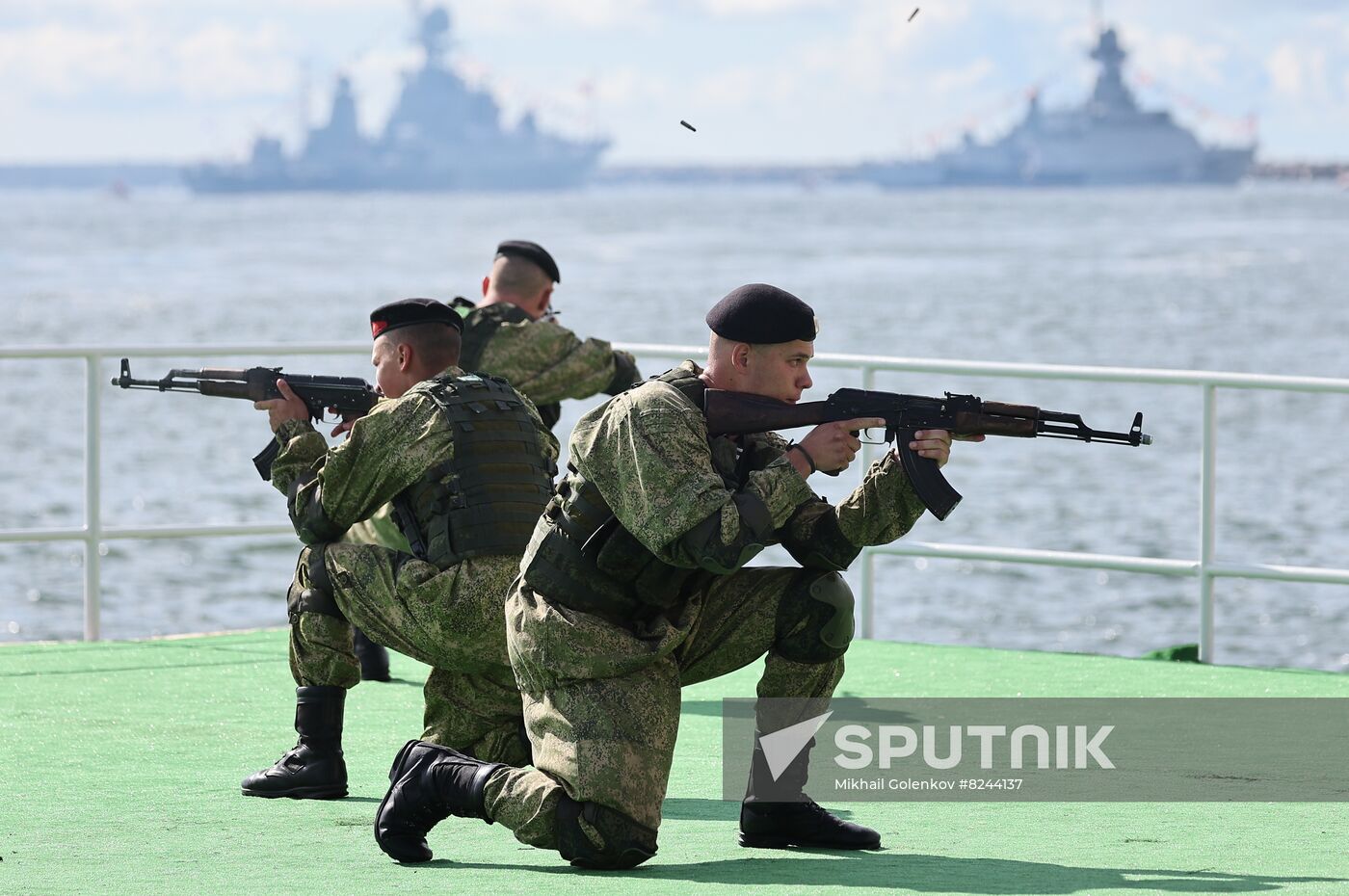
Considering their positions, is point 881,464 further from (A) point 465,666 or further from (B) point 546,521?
(A) point 465,666

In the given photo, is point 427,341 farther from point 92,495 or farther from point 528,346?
point 92,495

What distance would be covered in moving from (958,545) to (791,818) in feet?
11.8

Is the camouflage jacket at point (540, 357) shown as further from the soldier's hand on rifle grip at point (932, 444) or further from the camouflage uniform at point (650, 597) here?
the soldier's hand on rifle grip at point (932, 444)

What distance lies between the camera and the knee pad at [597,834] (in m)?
5.16

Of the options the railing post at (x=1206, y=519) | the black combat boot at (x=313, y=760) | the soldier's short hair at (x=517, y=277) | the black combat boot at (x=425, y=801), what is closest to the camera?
the black combat boot at (x=425, y=801)

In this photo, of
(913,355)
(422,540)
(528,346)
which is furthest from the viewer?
(913,355)

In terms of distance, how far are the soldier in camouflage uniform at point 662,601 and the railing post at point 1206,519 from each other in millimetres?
3270

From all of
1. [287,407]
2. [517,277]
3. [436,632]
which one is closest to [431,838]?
[436,632]

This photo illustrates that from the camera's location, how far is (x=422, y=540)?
6012 mm

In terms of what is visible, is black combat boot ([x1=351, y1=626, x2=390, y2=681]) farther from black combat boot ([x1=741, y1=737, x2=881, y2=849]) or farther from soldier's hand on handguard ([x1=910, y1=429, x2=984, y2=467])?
soldier's hand on handguard ([x1=910, y1=429, x2=984, y2=467])

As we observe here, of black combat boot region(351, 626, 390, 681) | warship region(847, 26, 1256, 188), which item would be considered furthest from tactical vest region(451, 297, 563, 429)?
warship region(847, 26, 1256, 188)

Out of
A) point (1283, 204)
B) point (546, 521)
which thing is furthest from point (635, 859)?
point (1283, 204)

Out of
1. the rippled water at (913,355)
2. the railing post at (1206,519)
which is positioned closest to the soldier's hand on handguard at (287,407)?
the railing post at (1206,519)

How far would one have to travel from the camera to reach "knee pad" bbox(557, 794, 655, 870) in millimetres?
5164
